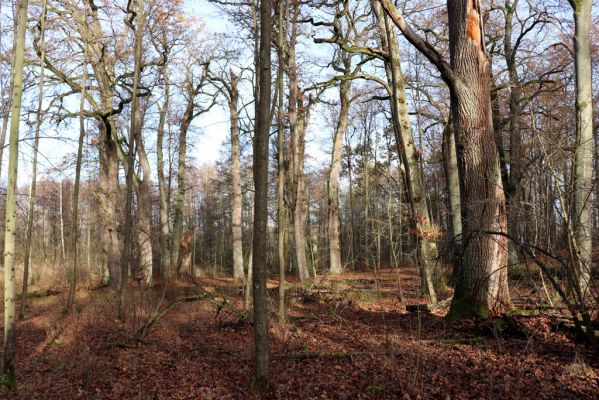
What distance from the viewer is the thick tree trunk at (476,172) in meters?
7.08

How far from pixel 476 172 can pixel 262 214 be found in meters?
4.03

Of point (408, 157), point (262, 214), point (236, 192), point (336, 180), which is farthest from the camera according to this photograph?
point (336, 180)

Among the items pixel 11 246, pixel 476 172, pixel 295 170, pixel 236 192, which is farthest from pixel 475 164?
pixel 236 192

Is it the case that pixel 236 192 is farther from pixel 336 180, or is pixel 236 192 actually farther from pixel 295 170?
pixel 336 180

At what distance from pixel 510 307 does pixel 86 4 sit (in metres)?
15.4

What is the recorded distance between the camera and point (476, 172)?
7281mm

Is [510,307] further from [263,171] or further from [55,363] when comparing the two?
[55,363]

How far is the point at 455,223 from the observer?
43.2ft

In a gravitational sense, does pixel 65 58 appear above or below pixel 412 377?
above

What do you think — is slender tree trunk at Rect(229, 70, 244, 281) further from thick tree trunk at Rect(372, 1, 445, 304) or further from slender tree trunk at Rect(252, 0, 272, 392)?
slender tree trunk at Rect(252, 0, 272, 392)

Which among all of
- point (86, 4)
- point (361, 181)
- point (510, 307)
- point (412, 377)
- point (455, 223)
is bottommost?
point (412, 377)

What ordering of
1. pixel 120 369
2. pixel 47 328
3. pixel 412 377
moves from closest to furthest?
→ pixel 412 377
pixel 120 369
pixel 47 328

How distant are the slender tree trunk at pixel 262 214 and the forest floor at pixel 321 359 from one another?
1.51 feet

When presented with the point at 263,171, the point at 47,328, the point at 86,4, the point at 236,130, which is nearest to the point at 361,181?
the point at 236,130
